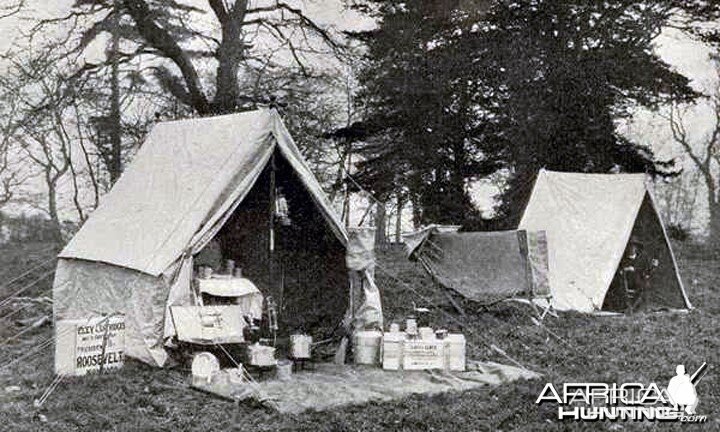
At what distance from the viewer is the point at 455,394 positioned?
6484 millimetres

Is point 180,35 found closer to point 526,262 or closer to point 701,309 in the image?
point 526,262

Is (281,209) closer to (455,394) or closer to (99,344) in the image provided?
(99,344)

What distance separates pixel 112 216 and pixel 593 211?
7423mm

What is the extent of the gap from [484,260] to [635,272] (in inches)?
105

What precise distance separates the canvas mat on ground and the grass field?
0.15m

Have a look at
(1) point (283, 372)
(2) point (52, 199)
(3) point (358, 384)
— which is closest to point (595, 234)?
(3) point (358, 384)

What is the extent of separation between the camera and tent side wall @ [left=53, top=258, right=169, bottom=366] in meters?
7.14

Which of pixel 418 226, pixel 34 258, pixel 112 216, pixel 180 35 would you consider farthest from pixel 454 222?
pixel 112 216

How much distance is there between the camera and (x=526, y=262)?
10.2 m

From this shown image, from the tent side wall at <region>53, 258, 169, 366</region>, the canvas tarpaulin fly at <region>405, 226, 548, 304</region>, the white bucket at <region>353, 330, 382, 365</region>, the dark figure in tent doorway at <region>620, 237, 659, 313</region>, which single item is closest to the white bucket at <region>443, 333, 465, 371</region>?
the white bucket at <region>353, 330, 382, 365</region>

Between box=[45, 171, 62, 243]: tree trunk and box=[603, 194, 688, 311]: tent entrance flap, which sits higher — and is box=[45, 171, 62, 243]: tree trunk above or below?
above

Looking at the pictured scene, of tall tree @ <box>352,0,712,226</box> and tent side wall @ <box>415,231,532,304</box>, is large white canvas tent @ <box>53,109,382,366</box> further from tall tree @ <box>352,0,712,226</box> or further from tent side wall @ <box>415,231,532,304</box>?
tall tree @ <box>352,0,712,226</box>

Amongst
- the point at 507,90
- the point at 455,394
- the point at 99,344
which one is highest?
the point at 507,90

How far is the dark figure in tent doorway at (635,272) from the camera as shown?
11.6 meters
